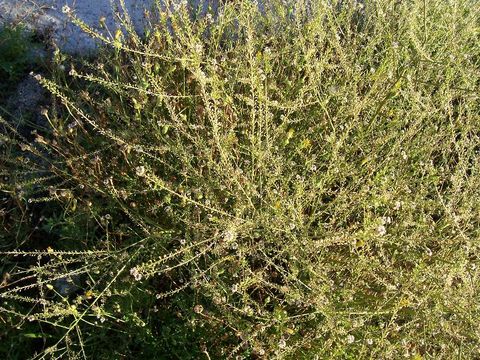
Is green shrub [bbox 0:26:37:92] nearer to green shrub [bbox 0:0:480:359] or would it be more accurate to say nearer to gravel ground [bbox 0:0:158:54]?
gravel ground [bbox 0:0:158:54]

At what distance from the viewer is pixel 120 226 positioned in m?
2.27

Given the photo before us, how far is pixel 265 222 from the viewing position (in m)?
1.91

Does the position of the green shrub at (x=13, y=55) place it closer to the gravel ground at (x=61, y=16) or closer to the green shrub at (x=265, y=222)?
the gravel ground at (x=61, y=16)

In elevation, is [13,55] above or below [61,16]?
below

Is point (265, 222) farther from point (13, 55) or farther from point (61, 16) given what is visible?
point (61, 16)

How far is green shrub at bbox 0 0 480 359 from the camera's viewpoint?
6.23ft

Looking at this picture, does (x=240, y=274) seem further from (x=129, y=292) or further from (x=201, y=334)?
(x=129, y=292)

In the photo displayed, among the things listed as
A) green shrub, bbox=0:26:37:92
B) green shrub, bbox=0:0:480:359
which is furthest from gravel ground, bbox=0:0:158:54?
green shrub, bbox=0:0:480:359

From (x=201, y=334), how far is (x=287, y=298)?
349 mm

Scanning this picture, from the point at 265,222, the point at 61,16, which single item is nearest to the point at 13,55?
the point at 61,16

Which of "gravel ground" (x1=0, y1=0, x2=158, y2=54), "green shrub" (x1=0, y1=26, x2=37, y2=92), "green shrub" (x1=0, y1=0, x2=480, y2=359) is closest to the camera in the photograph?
"green shrub" (x1=0, y1=0, x2=480, y2=359)

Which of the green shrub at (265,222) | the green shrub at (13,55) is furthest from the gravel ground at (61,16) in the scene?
the green shrub at (265,222)

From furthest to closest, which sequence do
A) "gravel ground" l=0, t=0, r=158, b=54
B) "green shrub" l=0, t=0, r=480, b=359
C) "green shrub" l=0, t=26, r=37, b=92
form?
"gravel ground" l=0, t=0, r=158, b=54
"green shrub" l=0, t=26, r=37, b=92
"green shrub" l=0, t=0, r=480, b=359

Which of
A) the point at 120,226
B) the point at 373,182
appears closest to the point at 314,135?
the point at 373,182
